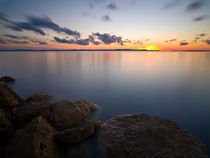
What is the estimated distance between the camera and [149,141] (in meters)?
2.72

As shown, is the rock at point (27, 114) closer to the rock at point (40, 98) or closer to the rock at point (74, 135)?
the rock at point (74, 135)

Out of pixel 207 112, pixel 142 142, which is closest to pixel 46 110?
pixel 142 142

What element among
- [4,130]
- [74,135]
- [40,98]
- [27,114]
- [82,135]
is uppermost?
[27,114]

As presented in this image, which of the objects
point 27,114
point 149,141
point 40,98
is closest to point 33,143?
point 27,114

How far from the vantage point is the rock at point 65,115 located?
3777 millimetres

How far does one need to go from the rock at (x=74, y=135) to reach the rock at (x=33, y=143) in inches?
9.2

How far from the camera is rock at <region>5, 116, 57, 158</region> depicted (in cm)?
219

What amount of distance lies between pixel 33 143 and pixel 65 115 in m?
1.77

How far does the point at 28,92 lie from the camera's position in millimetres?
8328

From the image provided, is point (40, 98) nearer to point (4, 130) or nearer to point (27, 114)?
point (27, 114)

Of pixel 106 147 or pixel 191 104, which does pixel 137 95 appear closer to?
pixel 191 104

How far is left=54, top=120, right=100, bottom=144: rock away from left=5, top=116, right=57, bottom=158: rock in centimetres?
23

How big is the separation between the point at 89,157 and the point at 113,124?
120 centimetres

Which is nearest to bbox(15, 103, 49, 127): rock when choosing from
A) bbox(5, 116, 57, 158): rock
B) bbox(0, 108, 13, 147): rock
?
bbox(0, 108, 13, 147): rock
